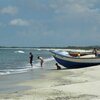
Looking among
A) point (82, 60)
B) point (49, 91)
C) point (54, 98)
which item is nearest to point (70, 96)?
point (54, 98)

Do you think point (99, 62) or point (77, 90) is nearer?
point (77, 90)

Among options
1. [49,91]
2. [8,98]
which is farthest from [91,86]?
[8,98]

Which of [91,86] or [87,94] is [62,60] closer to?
[91,86]

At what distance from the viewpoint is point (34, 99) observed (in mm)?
12070

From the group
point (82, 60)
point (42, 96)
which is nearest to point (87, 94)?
point (42, 96)

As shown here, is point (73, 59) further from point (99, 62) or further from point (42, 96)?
point (42, 96)

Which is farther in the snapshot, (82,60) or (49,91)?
(82,60)

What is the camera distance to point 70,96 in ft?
41.0

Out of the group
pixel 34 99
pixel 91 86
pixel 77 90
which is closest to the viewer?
pixel 34 99

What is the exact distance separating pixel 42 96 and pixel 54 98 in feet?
2.33

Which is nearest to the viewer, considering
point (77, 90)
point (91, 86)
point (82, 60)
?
point (77, 90)

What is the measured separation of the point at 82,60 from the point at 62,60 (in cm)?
240

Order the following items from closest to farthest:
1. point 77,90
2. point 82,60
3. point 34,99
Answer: point 34,99 → point 77,90 → point 82,60

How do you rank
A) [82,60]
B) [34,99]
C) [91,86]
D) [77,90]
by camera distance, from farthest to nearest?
[82,60] < [91,86] < [77,90] < [34,99]
